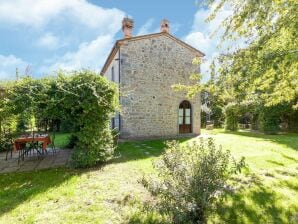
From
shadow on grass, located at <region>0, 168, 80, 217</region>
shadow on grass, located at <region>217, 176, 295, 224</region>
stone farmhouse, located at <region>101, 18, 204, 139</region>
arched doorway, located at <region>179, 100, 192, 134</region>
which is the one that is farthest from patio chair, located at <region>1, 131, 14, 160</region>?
shadow on grass, located at <region>217, 176, 295, 224</region>

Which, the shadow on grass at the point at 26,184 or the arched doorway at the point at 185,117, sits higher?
the arched doorway at the point at 185,117

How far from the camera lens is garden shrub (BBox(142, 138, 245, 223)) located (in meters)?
3.71

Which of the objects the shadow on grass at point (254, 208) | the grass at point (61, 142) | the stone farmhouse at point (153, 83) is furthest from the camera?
the stone farmhouse at point (153, 83)

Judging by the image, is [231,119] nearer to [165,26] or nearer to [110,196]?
[165,26]

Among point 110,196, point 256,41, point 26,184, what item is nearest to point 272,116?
point 256,41

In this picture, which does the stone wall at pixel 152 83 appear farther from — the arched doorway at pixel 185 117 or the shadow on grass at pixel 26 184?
the shadow on grass at pixel 26 184

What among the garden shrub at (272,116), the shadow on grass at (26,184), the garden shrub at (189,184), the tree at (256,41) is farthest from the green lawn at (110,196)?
the garden shrub at (272,116)

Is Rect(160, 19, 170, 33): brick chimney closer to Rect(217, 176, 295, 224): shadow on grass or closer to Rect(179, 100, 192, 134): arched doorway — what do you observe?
Rect(179, 100, 192, 134): arched doorway

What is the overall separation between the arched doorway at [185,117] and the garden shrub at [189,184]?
1256 centimetres

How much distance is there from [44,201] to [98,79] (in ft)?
14.2

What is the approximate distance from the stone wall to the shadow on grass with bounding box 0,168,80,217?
7.55m

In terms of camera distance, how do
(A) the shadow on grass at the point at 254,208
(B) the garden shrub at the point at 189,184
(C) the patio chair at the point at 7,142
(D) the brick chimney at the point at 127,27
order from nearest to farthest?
(B) the garden shrub at the point at 189,184 < (A) the shadow on grass at the point at 254,208 < (C) the patio chair at the point at 7,142 < (D) the brick chimney at the point at 127,27

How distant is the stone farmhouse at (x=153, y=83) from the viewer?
14.9 meters

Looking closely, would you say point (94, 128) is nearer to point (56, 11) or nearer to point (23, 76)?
point (23, 76)
